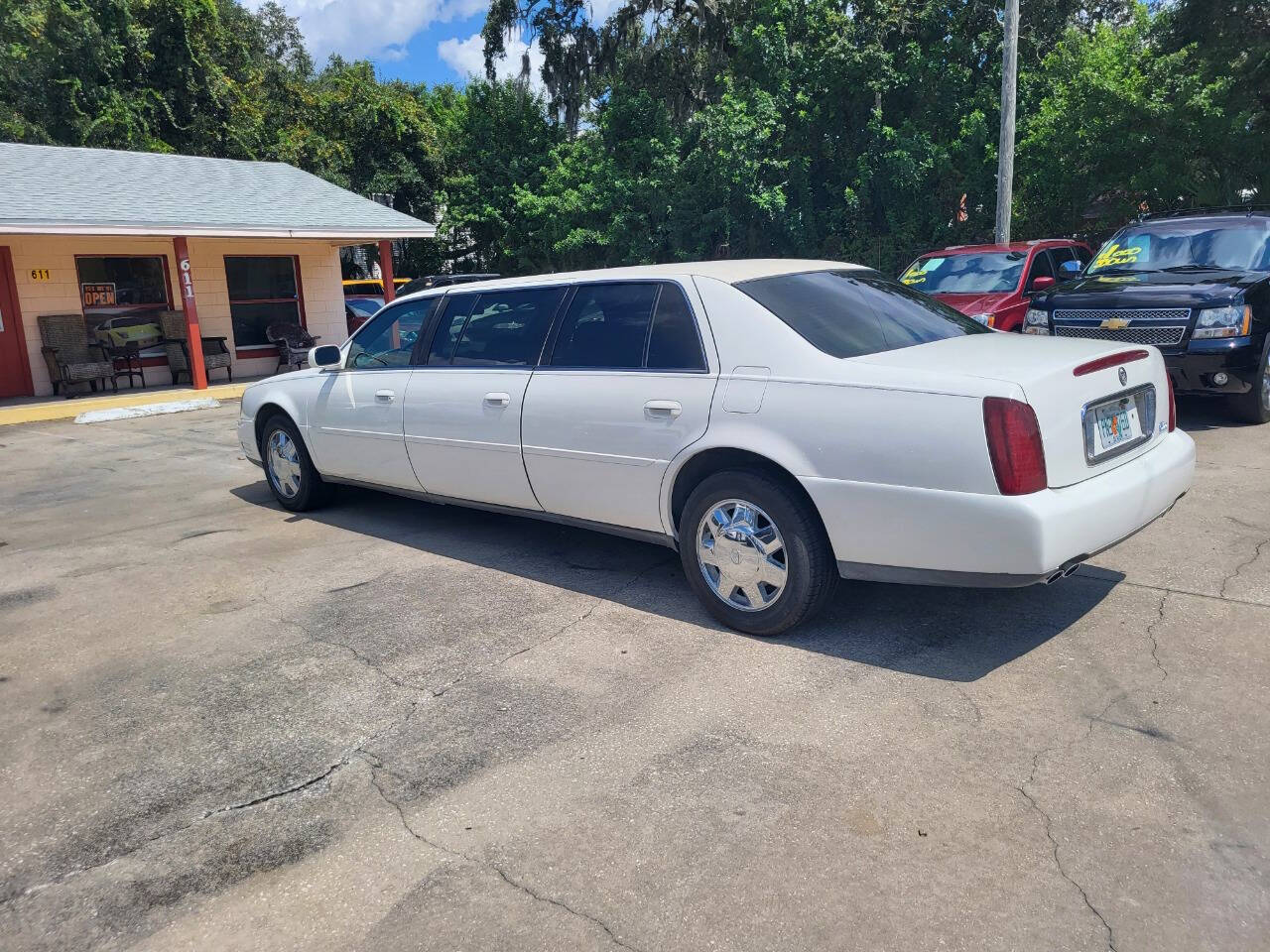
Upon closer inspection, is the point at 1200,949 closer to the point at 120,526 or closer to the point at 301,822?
the point at 301,822

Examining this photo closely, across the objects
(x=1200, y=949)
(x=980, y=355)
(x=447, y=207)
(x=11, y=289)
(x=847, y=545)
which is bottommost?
(x=1200, y=949)

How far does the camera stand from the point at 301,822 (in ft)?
10.4

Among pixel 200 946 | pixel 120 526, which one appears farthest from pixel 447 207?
pixel 200 946

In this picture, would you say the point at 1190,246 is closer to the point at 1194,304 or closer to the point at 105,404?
the point at 1194,304

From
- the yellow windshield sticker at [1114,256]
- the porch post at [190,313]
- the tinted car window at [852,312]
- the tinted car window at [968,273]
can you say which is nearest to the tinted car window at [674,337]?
the tinted car window at [852,312]

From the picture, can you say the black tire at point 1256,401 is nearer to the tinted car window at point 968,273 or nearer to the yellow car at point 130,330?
the tinted car window at point 968,273

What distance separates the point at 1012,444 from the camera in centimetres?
368

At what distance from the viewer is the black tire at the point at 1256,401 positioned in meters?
8.38

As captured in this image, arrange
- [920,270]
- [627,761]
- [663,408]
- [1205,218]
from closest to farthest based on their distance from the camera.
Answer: [627,761] < [663,408] < [1205,218] < [920,270]

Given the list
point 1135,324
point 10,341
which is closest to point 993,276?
point 1135,324

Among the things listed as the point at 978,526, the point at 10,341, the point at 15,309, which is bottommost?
the point at 978,526

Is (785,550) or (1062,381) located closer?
(1062,381)

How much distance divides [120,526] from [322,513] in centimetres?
150

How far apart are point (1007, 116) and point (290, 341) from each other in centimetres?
1272
